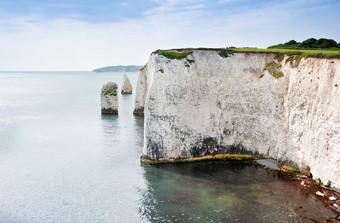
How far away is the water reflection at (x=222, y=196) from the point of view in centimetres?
2339

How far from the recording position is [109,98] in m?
64.4

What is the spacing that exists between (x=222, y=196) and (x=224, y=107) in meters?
13.0

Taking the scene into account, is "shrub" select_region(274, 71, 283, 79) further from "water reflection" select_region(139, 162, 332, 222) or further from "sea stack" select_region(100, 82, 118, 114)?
"sea stack" select_region(100, 82, 118, 114)

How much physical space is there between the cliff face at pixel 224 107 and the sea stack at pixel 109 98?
27.7m

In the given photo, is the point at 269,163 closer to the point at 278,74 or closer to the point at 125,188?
the point at 278,74

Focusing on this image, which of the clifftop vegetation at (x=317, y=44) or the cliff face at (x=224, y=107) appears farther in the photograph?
the clifftop vegetation at (x=317, y=44)

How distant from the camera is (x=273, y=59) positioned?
119ft

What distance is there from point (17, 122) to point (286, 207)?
51647 mm

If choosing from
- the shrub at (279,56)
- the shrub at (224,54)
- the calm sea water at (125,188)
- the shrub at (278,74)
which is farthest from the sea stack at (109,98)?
the shrub at (278,74)

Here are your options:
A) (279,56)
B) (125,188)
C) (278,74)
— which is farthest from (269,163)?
(125,188)

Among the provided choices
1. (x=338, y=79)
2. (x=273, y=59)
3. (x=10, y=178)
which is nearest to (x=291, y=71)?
(x=273, y=59)

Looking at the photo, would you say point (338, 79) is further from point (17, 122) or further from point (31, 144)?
point (17, 122)

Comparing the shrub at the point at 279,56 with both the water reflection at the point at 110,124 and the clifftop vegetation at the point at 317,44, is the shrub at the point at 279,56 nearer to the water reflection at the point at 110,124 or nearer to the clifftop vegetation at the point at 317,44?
the clifftop vegetation at the point at 317,44

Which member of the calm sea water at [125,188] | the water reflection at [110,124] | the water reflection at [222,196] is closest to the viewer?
the water reflection at [222,196]
